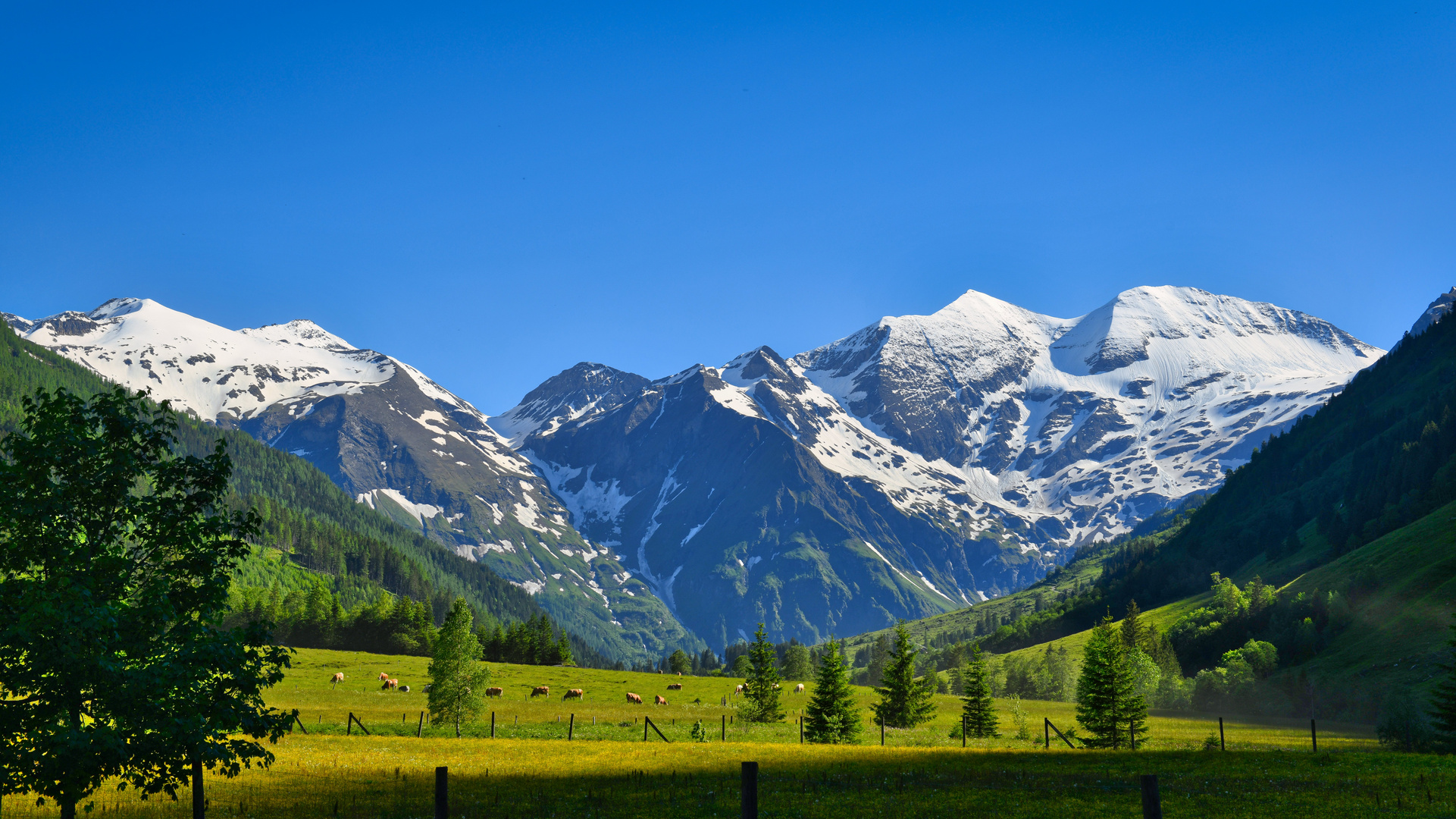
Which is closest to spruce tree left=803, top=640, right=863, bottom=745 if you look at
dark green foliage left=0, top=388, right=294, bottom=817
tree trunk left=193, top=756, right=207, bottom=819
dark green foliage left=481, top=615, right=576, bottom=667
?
tree trunk left=193, top=756, right=207, bottom=819

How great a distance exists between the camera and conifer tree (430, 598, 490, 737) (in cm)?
7994

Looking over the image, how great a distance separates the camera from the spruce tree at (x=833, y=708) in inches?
2884

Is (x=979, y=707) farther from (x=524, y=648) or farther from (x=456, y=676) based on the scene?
(x=524, y=648)

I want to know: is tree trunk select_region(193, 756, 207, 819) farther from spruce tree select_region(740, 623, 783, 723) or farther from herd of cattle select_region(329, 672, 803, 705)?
herd of cattle select_region(329, 672, 803, 705)

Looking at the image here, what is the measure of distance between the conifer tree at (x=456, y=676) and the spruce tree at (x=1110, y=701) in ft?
173

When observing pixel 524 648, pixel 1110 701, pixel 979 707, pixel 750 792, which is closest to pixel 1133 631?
pixel 979 707

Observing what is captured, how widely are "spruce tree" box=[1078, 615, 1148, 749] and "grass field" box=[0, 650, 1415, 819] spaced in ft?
9.23

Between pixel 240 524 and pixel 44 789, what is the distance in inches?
272

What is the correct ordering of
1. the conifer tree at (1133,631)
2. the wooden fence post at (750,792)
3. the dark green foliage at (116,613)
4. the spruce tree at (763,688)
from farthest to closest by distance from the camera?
1. the conifer tree at (1133,631)
2. the spruce tree at (763,688)
3. the dark green foliage at (116,613)
4. the wooden fence post at (750,792)

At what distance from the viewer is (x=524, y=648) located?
18725 centimetres

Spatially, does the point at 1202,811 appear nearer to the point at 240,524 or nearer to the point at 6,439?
the point at 240,524

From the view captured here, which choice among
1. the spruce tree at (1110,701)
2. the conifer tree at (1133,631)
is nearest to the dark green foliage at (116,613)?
the spruce tree at (1110,701)

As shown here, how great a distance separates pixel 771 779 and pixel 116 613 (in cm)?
3035

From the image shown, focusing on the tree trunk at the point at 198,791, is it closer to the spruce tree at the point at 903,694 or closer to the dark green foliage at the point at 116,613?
the dark green foliage at the point at 116,613
